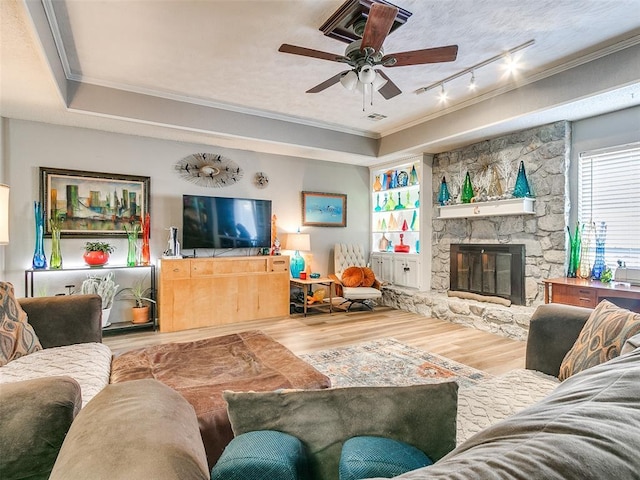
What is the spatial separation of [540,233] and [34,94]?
567 centimetres

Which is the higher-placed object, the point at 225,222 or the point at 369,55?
the point at 369,55

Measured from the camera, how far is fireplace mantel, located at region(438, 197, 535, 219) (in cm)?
434

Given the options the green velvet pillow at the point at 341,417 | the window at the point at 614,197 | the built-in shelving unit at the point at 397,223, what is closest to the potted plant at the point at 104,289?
the green velvet pillow at the point at 341,417

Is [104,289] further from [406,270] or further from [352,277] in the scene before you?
[406,270]

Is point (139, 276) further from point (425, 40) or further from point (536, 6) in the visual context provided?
point (536, 6)

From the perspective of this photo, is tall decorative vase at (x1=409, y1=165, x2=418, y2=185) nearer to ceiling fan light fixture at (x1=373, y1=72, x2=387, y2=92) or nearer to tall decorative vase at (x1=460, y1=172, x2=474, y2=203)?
tall decorative vase at (x1=460, y1=172, x2=474, y2=203)

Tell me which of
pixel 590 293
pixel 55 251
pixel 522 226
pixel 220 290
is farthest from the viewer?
pixel 220 290

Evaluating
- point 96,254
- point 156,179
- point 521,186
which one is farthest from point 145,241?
point 521,186

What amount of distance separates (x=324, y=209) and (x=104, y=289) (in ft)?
11.6

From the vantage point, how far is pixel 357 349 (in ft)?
12.1

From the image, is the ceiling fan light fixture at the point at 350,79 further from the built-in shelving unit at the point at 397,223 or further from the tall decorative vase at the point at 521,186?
the built-in shelving unit at the point at 397,223

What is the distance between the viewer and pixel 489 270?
4.88 meters

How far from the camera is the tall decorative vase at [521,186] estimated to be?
4368 millimetres

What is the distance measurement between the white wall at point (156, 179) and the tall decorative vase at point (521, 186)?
9.27 feet
